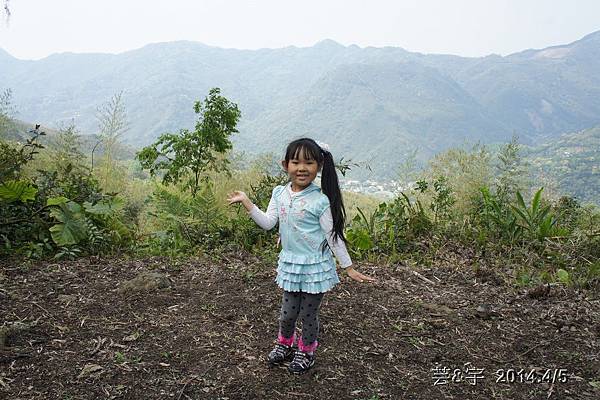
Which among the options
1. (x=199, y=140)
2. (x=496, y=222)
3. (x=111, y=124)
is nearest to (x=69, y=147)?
(x=111, y=124)

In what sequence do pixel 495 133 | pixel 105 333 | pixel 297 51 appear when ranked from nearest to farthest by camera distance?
pixel 105 333, pixel 495 133, pixel 297 51

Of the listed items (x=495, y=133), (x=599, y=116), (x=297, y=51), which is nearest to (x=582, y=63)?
(x=599, y=116)

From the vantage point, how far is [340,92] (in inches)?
4220

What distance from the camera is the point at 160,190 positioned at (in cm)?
448

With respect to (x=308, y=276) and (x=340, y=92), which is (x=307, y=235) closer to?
(x=308, y=276)

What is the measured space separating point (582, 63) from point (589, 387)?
182 m

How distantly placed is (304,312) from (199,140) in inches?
125

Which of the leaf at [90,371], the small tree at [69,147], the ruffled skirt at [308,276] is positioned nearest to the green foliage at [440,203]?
the ruffled skirt at [308,276]

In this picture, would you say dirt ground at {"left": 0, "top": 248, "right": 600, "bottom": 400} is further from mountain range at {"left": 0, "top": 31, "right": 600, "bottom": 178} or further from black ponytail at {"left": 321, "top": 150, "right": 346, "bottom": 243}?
mountain range at {"left": 0, "top": 31, "right": 600, "bottom": 178}

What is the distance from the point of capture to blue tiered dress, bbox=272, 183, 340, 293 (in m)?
2.24

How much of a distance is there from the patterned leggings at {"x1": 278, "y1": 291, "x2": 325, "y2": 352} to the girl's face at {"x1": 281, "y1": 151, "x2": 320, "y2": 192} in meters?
0.56

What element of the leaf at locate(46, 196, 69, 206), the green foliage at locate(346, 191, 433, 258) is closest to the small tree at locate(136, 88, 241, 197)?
the leaf at locate(46, 196, 69, 206)

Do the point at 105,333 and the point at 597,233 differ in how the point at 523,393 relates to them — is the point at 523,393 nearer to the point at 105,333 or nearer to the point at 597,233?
the point at 105,333

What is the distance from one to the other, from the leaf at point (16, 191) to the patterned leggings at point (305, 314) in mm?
2499
